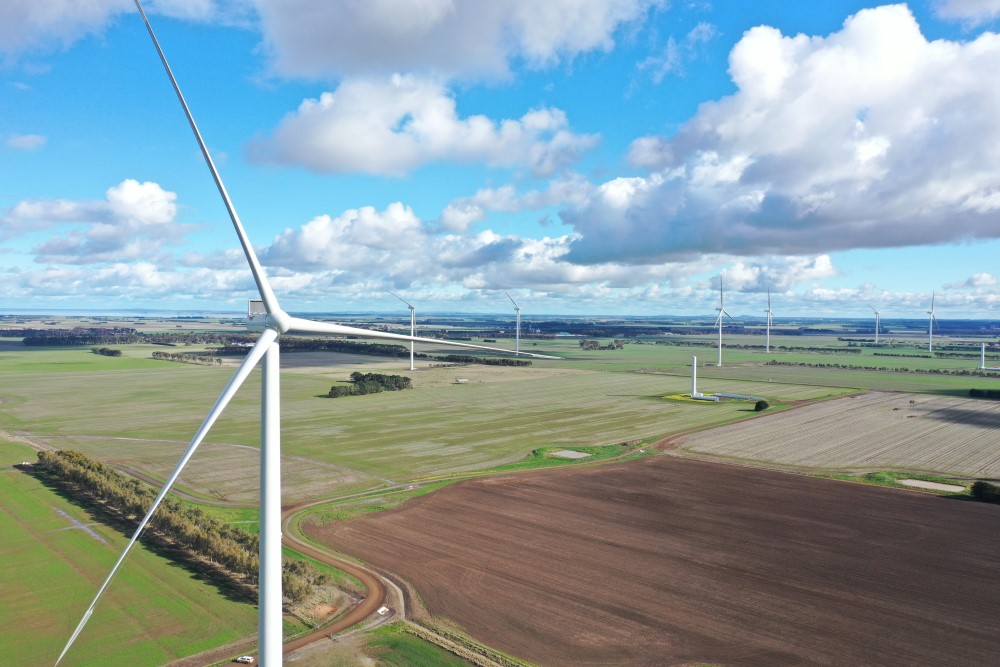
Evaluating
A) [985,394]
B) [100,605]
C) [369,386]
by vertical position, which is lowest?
[100,605]

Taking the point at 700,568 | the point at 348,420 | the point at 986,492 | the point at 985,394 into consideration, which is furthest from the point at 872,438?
the point at 348,420

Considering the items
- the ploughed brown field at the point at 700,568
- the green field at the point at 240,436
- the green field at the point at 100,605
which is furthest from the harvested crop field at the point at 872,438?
the green field at the point at 100,605

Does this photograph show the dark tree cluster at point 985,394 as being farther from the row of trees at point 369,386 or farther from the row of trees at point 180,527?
Result: the row of trees at point 180,527

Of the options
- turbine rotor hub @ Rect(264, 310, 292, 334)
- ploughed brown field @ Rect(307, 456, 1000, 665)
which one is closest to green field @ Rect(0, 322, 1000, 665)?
ploughed brown field @ Rect(307, 456, 1000, 665)

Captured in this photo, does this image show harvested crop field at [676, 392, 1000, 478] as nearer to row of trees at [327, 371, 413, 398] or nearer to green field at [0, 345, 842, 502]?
green field at [0, 345, 842, 502]

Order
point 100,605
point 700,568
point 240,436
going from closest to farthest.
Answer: point 100,605
point 700,568
point 240,436

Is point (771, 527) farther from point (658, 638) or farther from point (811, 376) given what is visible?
point (811, 376)

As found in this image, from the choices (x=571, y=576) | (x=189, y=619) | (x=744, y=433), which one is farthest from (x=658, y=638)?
(x=744, y=433)

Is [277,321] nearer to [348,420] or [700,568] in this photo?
[700,568]
